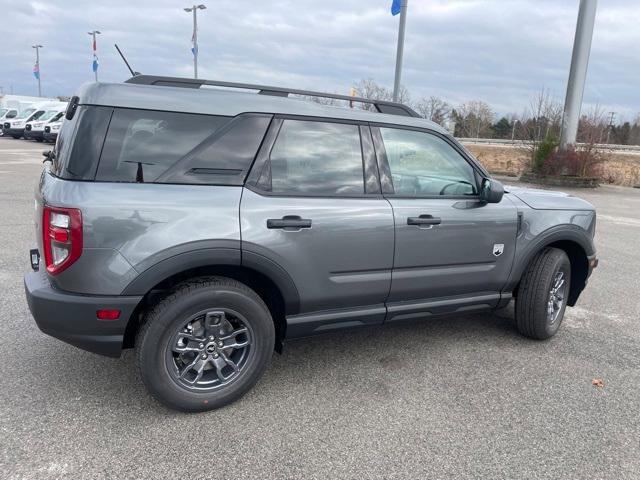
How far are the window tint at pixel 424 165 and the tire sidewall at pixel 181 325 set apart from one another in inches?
50.8

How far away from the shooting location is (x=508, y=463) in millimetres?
2645

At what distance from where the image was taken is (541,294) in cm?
401

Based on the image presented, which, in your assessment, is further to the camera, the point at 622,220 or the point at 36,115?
the point at 36,115

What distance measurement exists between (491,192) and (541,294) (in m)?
0.99

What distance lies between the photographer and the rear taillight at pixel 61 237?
8.45ft

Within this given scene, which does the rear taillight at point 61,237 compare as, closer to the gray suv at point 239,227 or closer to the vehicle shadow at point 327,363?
the gray suv at point 239,227

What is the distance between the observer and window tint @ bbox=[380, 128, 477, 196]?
11.5ft

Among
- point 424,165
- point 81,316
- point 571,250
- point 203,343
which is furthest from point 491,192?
point 81,316

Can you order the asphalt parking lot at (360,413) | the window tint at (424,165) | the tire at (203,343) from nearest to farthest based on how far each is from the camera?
the asphalt parking lot at (360,413)
the tire at (203,343)
the window tint at (424,165)

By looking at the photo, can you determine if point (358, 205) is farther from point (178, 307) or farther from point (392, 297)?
point (178, 307)

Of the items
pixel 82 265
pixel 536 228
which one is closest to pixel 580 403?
pixel 536 228

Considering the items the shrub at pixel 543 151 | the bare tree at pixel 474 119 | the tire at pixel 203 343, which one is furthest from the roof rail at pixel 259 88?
the bare tree at pixel 474 119

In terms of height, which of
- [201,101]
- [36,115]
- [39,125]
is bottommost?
[39,125]

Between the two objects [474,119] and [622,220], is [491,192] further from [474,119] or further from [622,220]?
[474,119]
